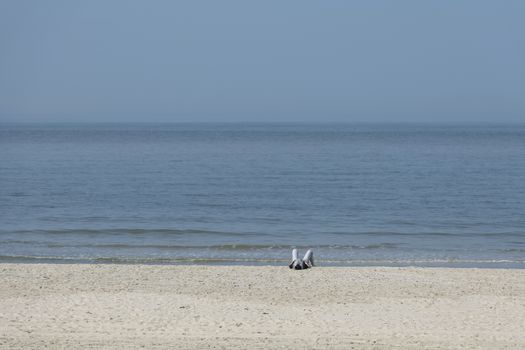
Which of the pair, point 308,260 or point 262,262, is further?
point 262,262

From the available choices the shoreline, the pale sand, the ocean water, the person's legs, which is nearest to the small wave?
the ocean water

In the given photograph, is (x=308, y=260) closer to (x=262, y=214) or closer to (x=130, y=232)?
(x=130, y=232)

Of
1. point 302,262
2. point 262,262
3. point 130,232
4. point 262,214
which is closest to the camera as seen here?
point 302,262

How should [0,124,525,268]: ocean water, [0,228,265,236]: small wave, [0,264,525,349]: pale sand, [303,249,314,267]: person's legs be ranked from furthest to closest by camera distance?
[0,228,265,236]: small wave
[0,124,525,268]: ocean water
[303,249,314,267]: person's legs
[0,264,525,349]: pale sand

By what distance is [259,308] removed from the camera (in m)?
13.8

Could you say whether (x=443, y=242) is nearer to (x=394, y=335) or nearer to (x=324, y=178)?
(x=394, y=335)

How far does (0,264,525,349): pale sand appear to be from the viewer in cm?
1149

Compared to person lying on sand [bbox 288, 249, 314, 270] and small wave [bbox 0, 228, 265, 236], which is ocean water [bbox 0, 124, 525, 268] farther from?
person lying on sand [bbox 288, 249, 314, 270]

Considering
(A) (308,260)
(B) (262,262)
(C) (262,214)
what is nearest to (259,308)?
(A) (308,260)

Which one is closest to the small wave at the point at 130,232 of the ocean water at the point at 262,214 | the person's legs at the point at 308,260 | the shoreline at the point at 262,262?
the ocean water at the point at 262,214

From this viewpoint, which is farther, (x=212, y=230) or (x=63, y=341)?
(x=212, y=230)

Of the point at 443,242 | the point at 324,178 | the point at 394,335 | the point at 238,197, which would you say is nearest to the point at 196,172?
the point at 324,178

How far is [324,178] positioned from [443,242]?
2346cm

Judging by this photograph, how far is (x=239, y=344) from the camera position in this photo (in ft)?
36.9
